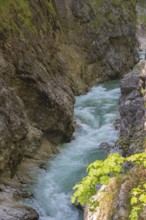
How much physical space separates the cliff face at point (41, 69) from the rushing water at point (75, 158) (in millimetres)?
1086

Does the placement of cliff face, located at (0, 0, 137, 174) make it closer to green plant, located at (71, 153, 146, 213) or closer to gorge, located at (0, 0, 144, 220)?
gorge, located at (0, 0, 144, 220)

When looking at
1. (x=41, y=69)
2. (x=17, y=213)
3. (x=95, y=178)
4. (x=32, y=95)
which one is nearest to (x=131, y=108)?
(x=32, y=95)

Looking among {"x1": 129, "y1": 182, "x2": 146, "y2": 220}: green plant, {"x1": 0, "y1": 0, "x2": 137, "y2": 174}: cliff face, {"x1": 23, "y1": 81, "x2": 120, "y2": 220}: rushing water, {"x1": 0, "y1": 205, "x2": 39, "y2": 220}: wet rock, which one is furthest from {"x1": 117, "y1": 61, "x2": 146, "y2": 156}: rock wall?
{"x1": 129, "y1": 182, "x2": 146, "y2": 220}: green plant

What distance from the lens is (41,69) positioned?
15.4 metres

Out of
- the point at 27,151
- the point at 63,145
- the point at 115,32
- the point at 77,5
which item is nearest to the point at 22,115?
the point at 27,151

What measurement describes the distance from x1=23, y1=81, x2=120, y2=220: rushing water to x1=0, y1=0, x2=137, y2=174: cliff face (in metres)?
1.09

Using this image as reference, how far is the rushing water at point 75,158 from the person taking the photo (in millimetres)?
10742

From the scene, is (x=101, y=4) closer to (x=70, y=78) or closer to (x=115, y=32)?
(x=115, y=32)

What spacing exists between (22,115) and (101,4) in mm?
22996

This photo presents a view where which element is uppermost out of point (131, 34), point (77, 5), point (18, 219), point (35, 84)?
point (131, 34)

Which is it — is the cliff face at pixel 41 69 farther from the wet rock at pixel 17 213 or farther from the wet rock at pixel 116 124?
the wet rock at pixel 116 124

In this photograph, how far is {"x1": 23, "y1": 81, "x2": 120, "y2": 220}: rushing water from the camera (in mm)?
10742

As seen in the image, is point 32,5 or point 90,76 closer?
point 32,5

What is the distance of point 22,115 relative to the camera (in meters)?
12.6
